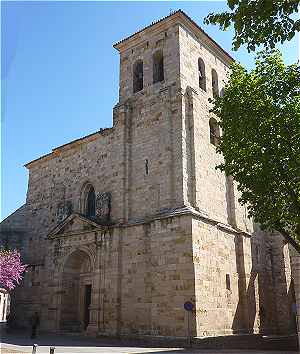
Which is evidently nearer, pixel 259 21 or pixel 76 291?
pixel 259 21

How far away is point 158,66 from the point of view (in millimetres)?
23484

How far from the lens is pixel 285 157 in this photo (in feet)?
43.9

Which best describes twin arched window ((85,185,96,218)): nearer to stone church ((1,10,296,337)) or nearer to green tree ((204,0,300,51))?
stone church ((1,10,296,337))

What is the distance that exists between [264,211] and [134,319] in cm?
811

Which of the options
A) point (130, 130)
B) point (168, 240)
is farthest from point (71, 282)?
point (130, 130)

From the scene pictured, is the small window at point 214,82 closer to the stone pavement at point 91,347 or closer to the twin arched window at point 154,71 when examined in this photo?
the twin arched window at point 154,71

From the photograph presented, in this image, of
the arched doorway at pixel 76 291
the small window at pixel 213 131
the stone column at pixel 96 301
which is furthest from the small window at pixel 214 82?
the arched doorway at pixel 76 291

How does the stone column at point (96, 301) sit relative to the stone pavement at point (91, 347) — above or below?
above

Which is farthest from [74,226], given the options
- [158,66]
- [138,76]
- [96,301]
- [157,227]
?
[158,66]

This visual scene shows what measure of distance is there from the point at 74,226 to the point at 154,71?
1014 centimetres

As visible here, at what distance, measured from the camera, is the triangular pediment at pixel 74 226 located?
68.8 ft

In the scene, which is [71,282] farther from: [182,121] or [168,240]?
[182,121]

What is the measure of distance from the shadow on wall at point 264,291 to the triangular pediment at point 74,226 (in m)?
7.88

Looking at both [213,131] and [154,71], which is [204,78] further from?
[213,131]
